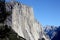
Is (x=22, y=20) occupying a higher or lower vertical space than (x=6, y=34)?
lower

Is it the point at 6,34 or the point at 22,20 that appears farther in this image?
the point at 22,20

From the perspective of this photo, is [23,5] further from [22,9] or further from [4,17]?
[4,17]

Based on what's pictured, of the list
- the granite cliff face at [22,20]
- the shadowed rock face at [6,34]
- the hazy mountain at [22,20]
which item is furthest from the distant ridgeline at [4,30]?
the granite cliff face at [22,20]

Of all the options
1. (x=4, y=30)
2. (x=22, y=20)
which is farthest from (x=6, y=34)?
(x=22, y=20)

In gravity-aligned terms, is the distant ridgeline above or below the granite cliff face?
above

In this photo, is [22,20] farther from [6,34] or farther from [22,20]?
[6,34]

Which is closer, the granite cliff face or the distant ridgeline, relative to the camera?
the distant ridgeline

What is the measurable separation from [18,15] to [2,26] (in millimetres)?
113709

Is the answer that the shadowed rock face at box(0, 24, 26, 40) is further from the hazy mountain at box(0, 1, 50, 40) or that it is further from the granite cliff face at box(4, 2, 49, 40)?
the granite cliff face at box(4, 2, 49, 40)

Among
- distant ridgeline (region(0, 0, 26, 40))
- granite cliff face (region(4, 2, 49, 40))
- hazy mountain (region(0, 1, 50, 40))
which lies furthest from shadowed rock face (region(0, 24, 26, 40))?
granite cliff face (region(4, 2, 49, 40))

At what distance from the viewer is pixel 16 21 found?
125 meters

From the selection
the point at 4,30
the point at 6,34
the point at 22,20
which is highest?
the point at 4,30

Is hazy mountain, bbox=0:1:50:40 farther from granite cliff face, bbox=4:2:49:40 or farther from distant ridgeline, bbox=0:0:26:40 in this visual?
distant ridgeline, bbox=0:0:26:40

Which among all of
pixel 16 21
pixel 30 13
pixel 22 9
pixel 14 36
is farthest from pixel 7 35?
pixel 30 13
